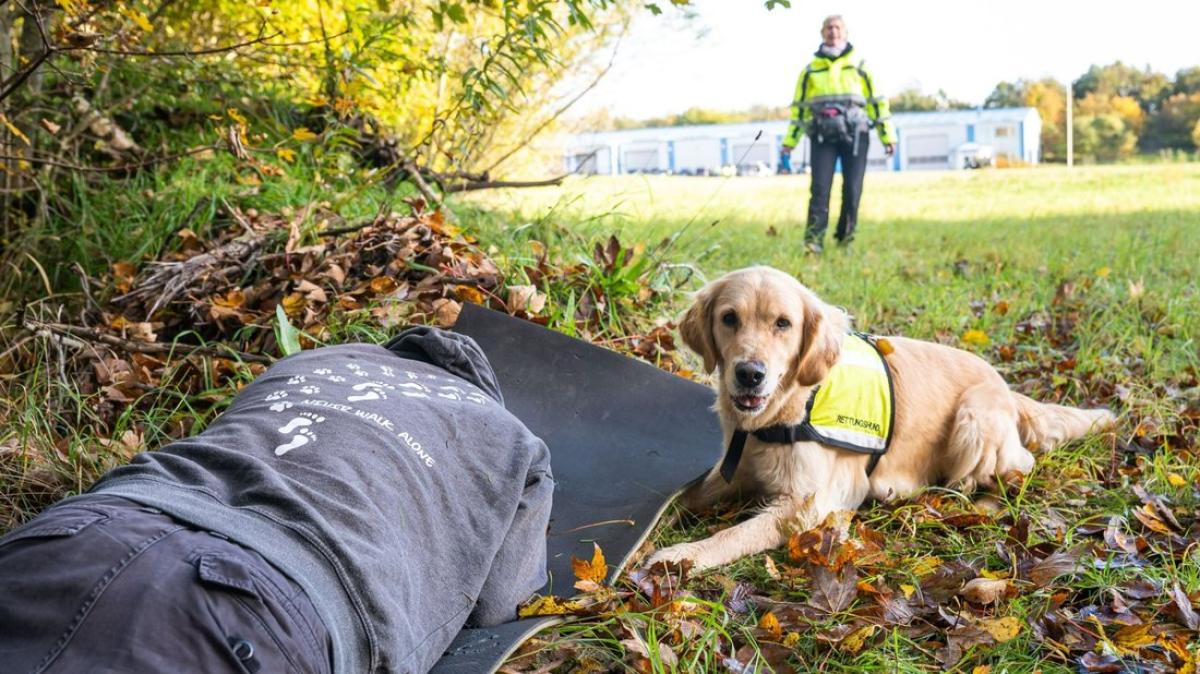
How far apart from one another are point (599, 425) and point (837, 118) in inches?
241

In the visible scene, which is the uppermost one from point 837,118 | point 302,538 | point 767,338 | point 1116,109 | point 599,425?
point 1116,109

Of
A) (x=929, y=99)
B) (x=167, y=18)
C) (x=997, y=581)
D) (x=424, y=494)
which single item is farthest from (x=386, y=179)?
(x=929, y=99)

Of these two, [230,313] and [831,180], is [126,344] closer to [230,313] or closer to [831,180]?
[230,313]

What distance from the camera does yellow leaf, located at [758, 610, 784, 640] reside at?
265 centimetres

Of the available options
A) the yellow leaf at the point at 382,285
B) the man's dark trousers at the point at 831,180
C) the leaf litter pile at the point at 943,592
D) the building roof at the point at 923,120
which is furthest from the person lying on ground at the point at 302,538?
the building roof at the point at 923,120

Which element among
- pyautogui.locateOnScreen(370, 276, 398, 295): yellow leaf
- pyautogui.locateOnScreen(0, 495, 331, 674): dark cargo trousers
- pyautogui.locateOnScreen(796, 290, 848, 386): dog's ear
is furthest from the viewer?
pyautogui.locateOnScreen(370, 276, 398, 295): yellow leaf

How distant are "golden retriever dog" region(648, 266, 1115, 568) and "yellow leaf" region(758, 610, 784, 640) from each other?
0.55 m

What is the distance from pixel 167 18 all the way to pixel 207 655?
16.7 feet

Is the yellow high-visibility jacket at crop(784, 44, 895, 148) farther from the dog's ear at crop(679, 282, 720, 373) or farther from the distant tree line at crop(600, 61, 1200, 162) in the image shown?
the distant tree line at crop(600, 61, 1200, 162)

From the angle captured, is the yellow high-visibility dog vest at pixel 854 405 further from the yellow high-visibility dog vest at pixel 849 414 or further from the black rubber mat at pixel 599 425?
the black rubber mat at pixel 599 425

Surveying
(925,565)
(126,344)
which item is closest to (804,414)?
(925,565)

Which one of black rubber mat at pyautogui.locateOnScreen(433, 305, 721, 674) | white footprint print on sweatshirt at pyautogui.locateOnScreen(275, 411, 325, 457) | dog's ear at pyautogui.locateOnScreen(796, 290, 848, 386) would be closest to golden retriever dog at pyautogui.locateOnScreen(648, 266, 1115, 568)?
dog's ear at pyautogui.locateOnScreen(796, 290, 848, 386)

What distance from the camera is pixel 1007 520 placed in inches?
137

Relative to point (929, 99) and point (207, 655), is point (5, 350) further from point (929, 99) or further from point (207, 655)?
point (929, 99)
